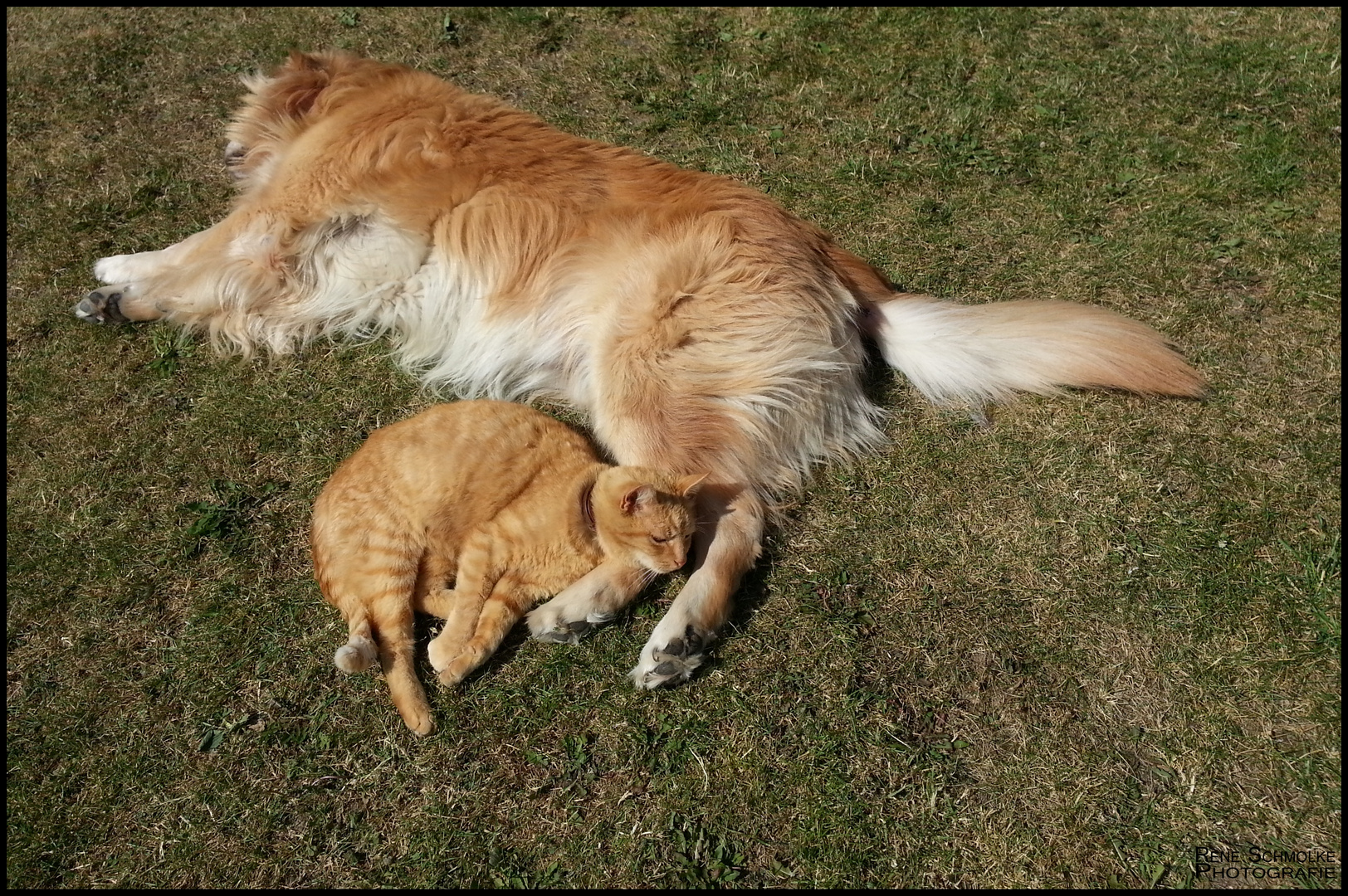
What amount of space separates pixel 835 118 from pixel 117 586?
173 inches

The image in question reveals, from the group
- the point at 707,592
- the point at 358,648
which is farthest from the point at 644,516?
the point at 358,648

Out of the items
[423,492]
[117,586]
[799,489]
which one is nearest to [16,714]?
[117,586]

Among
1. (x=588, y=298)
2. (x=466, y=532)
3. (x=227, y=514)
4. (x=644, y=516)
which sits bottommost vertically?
(x=227, y=514)

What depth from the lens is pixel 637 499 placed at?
109 inches

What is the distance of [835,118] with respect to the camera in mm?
5012

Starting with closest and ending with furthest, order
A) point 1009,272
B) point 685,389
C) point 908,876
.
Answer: point 908,876, point 685,389, point 1009,272

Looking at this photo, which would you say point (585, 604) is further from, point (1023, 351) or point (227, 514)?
point (1023, 351)

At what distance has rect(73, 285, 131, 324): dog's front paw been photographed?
12.7ft

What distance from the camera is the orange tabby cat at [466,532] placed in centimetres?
270

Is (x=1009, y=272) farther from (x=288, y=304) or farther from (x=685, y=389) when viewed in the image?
(x=288, y=304)

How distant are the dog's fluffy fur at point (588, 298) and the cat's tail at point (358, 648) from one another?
530 mm

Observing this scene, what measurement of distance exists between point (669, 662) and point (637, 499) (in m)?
0.55

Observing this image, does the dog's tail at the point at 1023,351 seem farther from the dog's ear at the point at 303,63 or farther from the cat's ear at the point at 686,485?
the dog's ear at the point at 303,63

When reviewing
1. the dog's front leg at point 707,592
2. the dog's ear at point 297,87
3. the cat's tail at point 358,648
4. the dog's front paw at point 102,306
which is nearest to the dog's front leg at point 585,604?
the dog's front leg at point 707,592
